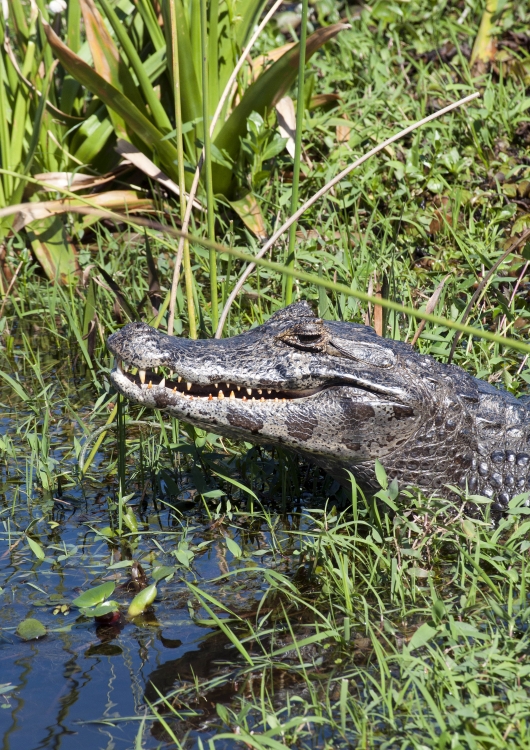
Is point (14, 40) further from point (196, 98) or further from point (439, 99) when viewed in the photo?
point (439, 99)

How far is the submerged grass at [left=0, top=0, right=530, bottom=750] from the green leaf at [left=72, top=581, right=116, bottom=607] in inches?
4.5

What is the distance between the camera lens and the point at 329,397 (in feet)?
10.7

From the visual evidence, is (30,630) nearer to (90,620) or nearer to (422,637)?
(90,620)

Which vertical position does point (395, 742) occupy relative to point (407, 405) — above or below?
below

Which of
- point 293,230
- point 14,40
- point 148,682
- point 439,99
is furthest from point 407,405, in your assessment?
point 14,40

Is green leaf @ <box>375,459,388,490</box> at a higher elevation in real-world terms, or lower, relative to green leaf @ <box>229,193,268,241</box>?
lower

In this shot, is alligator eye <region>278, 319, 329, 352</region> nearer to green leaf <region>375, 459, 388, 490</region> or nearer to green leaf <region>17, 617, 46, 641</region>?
green leaf <region>375, 459, 388, 490</region>

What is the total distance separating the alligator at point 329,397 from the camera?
10.4 feet

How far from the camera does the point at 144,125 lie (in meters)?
5.34

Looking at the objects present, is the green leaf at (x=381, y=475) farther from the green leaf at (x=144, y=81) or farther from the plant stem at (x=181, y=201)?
the green leaf at (x=144, y=81)

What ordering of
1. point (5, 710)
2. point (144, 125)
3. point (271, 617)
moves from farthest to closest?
point (144, 125)
point (271, 617)
point (5, 710)

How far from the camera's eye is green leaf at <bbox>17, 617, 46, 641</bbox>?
2779mm

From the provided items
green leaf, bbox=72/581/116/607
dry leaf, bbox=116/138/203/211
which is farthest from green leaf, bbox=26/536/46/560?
dry leaf, bbox=116/138/203/211

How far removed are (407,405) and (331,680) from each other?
3.66 ft
